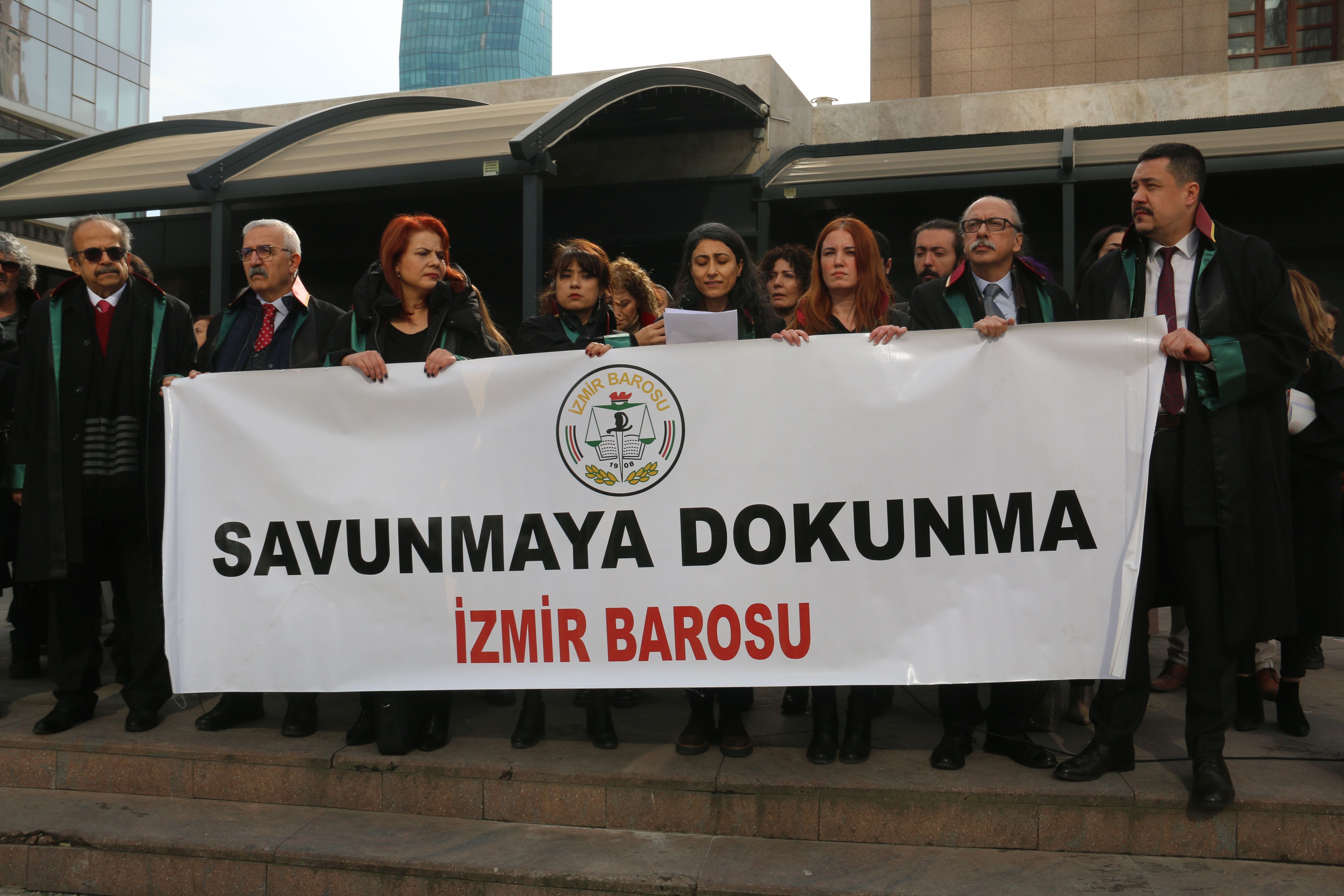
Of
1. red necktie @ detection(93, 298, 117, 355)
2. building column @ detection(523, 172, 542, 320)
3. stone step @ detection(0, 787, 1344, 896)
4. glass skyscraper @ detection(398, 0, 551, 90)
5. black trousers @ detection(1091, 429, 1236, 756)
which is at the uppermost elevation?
glass skyscraper @ detection(398, 0, 551, 90)

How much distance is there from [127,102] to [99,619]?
50.3 meters

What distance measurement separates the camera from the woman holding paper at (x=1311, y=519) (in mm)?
3246

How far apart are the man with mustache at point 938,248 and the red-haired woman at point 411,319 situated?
2017mm

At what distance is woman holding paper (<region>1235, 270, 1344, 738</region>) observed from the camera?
3246 mm

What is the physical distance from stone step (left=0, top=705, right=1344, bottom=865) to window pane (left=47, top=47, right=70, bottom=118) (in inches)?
1828

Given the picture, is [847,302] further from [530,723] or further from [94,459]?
[94,459]

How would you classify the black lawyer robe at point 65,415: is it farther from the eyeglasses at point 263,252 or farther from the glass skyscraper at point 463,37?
the glass skyscraper at point 463,37

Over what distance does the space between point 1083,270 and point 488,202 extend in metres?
9.18

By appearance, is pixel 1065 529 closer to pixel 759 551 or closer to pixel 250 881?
pixel 759 551

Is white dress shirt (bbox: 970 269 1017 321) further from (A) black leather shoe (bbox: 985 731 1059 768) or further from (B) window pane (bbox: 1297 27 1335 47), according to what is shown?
(B) window pane (bbox: 1297 27 1335 47)

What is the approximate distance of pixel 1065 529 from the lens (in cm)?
310

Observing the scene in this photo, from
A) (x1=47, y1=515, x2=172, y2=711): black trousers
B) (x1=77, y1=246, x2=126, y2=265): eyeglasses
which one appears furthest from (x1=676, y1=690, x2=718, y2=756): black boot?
(x1=77, y1=246, x2=126, y2=265): eyeglasses

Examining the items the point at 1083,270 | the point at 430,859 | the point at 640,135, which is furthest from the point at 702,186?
the point at 430,859

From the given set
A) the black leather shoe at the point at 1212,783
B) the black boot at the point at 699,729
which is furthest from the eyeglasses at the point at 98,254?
the black leather shoe at the point at 1212,783
